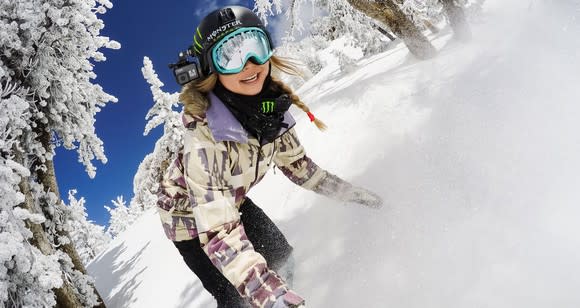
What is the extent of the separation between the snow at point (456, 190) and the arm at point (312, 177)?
0.38 m

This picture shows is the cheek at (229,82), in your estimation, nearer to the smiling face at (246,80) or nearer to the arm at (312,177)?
the smiling face at (246,80)

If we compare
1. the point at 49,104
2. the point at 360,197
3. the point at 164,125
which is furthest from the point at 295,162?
the point at 164,125

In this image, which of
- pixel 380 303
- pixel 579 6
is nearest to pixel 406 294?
pixel 380 303

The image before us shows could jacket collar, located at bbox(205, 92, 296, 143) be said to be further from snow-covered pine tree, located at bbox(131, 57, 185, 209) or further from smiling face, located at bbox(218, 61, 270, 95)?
snow-covered pine tree, located at bbox(131, 57, 185, 209)

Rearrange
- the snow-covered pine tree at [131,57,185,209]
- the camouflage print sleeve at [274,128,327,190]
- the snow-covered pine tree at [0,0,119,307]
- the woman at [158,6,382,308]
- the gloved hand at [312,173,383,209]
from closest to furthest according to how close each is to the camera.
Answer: the woman at [158,6,382,308]
the camouflage print sleeve at [274,128,327,190]
the gloved hand at [312,173,383,209]
the snow-covered pine tree at [0,0,119,307]
the snow-covered pine tree at [131,57,185,209]

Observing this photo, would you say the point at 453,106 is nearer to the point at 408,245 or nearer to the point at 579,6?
the point at 579,6

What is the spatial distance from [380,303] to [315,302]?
775 mm

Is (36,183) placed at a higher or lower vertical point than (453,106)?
higher

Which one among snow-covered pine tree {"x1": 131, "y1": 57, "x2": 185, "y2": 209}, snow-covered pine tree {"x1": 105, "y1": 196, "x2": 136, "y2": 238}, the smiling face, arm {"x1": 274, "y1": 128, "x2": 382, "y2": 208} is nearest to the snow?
arm {"x1": 274, "y1": 128, "x2": 382, "y2": 208}

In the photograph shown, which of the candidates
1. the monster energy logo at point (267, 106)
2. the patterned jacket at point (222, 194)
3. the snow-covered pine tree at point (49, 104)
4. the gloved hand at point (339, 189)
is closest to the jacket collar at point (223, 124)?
the patterned jacket at point (222, 194)

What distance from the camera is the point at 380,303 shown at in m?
2.59

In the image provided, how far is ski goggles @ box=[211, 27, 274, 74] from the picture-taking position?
2189 mm

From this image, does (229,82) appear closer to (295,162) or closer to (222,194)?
(222,194)

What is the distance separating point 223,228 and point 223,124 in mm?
602
